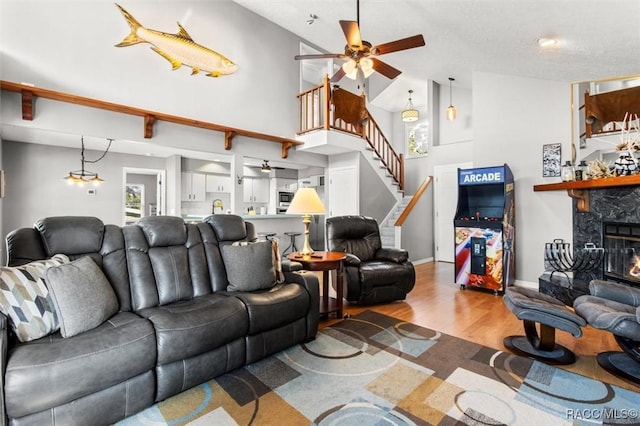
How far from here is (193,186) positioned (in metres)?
6.66

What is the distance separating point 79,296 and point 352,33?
2.95 metres

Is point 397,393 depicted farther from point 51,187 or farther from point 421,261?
point 51,187

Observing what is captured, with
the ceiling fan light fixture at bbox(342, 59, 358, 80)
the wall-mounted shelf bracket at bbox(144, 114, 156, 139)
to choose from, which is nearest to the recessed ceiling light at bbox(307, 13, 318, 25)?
the ceiling fan light fixture at bbox(342, 59, 358, 80)

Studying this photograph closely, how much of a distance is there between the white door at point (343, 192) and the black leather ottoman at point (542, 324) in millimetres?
3784

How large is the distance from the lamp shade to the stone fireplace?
128 inches

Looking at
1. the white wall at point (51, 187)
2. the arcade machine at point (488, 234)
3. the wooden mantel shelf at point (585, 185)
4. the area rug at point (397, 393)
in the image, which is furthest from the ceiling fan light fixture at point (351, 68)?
the white wall at point (51, 187)

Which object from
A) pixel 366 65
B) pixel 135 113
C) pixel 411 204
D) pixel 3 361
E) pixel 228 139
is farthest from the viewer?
pixel 411 204

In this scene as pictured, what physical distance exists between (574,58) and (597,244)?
2145 mm

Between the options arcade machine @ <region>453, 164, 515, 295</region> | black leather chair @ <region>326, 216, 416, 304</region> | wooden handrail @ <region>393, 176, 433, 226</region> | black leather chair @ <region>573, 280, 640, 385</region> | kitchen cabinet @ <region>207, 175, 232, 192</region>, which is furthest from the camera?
kitchen cabinet @ <region>207, 175, 232, 192</region>

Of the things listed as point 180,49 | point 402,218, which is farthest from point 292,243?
point 180,49

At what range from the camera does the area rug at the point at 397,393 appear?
1.70 metres

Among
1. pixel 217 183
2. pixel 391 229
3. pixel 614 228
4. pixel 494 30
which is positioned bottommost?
pixel 391 229

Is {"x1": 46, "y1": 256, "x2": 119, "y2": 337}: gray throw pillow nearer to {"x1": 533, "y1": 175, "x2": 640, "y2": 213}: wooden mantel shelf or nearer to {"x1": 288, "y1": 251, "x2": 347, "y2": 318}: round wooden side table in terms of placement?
{"x1": 288, "y1": 251, "x2": 347, "y2": 318}: round wooden side table

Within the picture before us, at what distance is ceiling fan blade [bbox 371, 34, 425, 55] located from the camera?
2.80 meters
